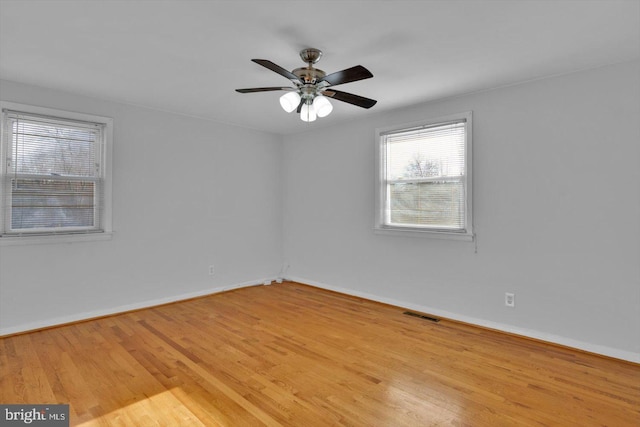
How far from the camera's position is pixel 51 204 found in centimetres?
355

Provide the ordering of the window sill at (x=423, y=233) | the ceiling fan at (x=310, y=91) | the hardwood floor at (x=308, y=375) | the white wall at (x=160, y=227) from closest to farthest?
1. the hardwood floor at (x=308, y=375)
2. the ceiling fan at (x=310, y=91)
3. the white wall at (x=160, y=227)
4. the window sill at (x=423, y=233)

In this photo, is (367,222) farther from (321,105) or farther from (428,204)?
(321,105)

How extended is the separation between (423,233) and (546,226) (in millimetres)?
1212

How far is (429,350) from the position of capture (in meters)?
3.01

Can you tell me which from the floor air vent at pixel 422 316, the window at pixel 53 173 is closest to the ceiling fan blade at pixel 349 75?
the floor air vent at pixel 422 316

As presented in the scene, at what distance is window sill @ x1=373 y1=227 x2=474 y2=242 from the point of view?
3.71 m

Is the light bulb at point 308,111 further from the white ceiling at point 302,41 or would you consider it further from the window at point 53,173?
the window at point 53,173

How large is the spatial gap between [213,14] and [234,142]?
299 centimetres

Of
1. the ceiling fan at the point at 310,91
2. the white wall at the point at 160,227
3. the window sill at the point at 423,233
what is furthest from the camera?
the window sill at the point at 423,233

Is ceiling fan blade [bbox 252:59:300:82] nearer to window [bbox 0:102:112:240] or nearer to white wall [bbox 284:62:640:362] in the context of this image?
white wall [bbox 284:62:640:362]

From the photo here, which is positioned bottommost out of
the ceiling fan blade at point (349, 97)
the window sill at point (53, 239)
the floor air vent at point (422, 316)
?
the floor air vent at point (422, 316)

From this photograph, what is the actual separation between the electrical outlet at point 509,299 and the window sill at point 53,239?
427 centimetres

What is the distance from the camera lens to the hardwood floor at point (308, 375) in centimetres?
208

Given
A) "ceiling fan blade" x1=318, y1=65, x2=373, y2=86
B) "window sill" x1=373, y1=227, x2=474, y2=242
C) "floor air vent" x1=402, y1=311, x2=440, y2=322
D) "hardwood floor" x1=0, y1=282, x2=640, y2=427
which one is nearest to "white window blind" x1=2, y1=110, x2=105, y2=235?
"hardwood floor" x1=0, y1=282, x2=640, y2=427
